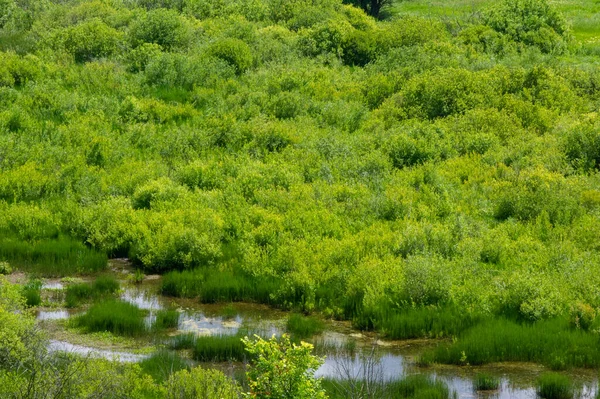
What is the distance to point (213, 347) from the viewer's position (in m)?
13.8

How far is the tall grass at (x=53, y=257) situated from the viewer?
→ 17.4 m

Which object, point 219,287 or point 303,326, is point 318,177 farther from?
point 303,326

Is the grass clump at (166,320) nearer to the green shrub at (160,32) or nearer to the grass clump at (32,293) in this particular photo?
the grass clump at (32,293)

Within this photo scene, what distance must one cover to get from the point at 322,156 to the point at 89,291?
27.0ft

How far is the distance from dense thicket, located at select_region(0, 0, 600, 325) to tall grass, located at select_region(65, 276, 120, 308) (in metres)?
1.13

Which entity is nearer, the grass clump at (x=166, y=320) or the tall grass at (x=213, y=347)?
the tall grass at (x=213, y=347)

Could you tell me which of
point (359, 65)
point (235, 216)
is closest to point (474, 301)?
point (235, 216)

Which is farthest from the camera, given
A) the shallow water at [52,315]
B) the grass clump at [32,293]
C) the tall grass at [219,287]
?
the tall grass at [219,287]

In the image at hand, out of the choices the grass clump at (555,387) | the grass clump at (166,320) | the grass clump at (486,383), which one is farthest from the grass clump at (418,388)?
the grass clump at (166,320)

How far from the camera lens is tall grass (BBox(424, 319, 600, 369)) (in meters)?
13.6

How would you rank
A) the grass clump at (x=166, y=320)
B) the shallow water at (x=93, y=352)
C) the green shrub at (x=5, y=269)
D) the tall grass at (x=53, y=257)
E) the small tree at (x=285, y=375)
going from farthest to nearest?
the tall grass at (x=53, y=257) → the green shrub at (x=5, y=269) → the grass clump at (x=166, y=320) → the shallow water at (x=93, y=352) → the small tree at (x=285, y=375)

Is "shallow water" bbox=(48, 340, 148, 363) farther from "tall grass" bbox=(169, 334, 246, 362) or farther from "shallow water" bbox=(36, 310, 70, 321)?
"shallow water" bbox=(36, 310, 70, 321)

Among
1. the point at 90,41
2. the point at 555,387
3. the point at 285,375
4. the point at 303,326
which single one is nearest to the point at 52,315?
the point at 303,326

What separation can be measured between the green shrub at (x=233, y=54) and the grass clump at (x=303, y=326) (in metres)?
17.4
